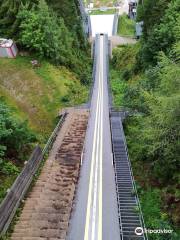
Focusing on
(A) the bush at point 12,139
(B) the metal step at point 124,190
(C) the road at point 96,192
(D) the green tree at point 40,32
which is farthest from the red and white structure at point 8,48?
(A) the bush at point 12,139

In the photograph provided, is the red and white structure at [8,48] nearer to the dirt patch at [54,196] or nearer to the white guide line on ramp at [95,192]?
the white guide line on ramp at [95,192]

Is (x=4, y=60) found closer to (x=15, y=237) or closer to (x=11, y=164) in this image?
(x=11, y=164)

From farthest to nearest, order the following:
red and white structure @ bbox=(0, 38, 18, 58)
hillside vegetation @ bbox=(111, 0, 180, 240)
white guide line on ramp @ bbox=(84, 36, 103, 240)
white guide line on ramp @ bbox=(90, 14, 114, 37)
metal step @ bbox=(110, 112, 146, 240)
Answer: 1. white guide line on ramp @ bbox=(90, 14, 114, 37)
2. red and white structure @ bbox=(0, 38, 18, 58)
3. hillside vegetation @ bbox=(111, 0, 180, 240)
4. metal step @ bbox=(110, 112, 146, 240)
5. white guide line on ramp @ bbox=(84, 36, 103, 240)

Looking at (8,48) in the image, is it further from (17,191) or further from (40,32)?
(17,191)

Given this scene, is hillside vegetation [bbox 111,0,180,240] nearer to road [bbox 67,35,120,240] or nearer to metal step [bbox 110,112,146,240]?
metal step [bbox 110,112,146,240]

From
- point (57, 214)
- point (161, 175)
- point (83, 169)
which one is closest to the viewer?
point (57, 214)

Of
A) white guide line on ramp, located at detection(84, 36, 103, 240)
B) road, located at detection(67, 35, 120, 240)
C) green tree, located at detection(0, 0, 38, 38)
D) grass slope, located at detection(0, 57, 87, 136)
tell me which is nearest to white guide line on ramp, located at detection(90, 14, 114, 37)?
green tree, located at detection(0, 0, 38, 38)

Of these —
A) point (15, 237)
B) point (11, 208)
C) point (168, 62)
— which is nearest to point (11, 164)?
point (11, 208)
